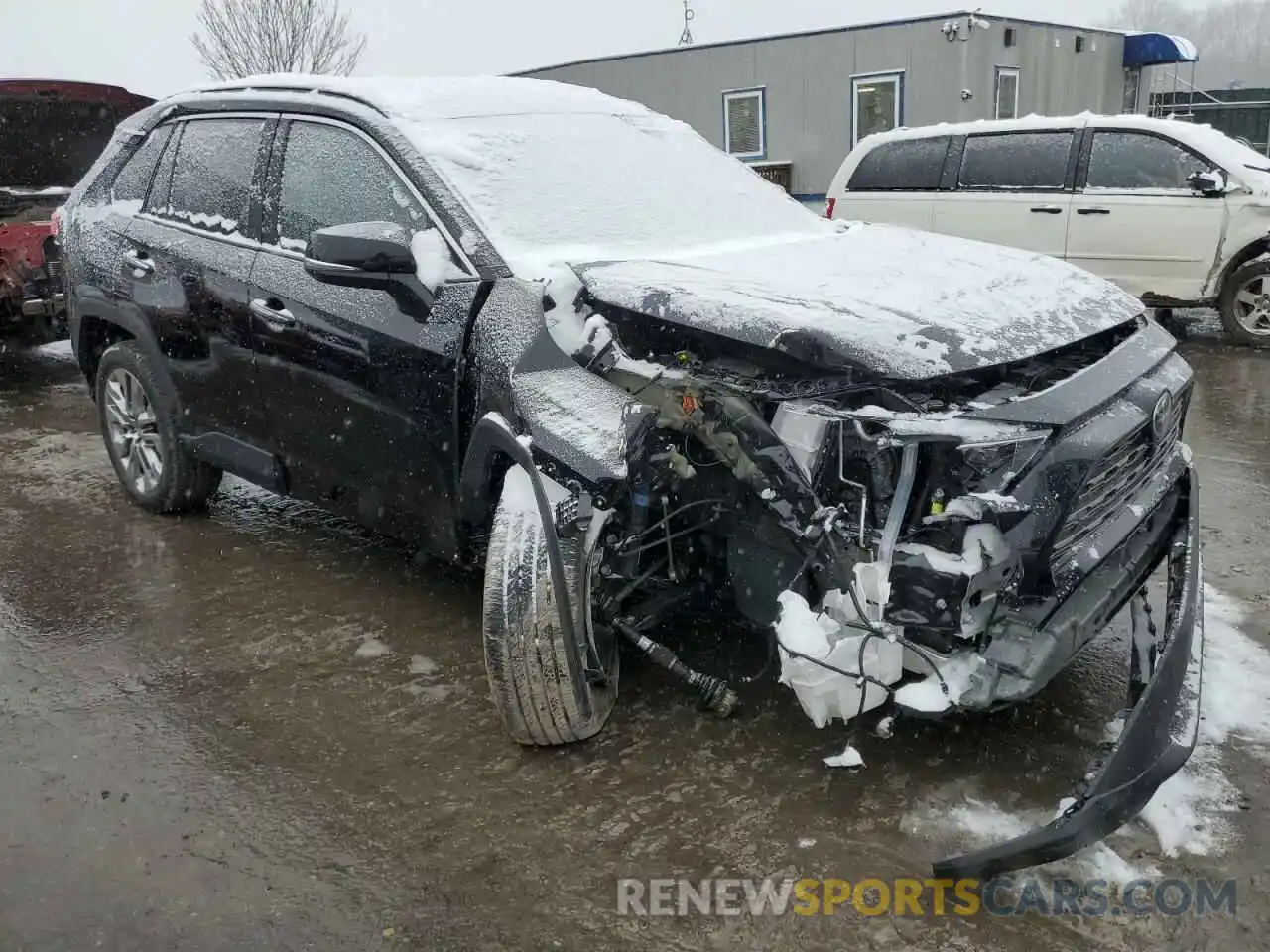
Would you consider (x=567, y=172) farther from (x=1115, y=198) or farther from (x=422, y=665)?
(x=1115, y=198)

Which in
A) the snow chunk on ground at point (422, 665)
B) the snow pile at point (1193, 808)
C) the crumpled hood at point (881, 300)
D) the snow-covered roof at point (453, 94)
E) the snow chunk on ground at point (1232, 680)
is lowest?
the snow chunk on ground at point (1232, 680)

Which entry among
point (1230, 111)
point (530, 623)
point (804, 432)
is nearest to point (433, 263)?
point (530, 623)

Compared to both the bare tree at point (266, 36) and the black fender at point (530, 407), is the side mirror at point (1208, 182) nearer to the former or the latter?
the black fender at point (530, 407)

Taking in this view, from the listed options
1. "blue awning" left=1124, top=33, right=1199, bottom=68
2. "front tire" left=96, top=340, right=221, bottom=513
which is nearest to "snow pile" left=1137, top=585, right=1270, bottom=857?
"front tire" left=96, top=340, right=221, bottom=513

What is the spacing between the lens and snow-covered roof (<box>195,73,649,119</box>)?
12.0ft

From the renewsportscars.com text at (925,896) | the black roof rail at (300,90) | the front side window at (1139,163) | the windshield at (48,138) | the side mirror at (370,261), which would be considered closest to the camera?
the renewsportscars.com text at (925,896)

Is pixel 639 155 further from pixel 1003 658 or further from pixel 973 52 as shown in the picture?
pixel 973 52

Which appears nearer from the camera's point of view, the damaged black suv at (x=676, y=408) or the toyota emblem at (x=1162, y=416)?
the damaged black suv at (x=676, y=408)

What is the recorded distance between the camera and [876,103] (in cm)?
1436

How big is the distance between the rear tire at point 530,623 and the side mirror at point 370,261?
752 millimetres

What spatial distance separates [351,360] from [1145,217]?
718 centimetres

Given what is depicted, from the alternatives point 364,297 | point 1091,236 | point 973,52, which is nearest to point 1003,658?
point 364,297

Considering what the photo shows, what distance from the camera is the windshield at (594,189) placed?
3.35 metres

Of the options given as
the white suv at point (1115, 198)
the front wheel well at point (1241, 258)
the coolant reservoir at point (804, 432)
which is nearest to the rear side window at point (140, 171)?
the coolant reservoir at point (804, 432)
